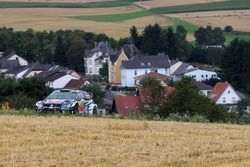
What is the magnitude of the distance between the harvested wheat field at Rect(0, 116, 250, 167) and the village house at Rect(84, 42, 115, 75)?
3944 inches

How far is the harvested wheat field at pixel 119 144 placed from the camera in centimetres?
1395

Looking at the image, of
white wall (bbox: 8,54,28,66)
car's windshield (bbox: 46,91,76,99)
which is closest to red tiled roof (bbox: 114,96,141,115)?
car's windshield (bbox: 46,91,76,99)

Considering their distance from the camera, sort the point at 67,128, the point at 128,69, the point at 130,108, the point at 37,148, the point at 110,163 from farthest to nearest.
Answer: the point at 128,69
the point at 130,108
the point at 67,128
the point at 37,148
the point at 110,163

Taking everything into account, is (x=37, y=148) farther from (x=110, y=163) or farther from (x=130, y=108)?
(x=130, y=108)

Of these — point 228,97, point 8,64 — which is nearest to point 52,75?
point 8,64

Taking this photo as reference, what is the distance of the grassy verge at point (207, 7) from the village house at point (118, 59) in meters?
25.1

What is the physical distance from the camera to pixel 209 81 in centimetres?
10506

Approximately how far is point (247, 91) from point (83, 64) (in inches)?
1702

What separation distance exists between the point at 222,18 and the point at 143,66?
29.8 meters

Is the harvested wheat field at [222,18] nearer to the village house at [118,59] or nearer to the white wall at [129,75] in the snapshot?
the village house at [118,59]

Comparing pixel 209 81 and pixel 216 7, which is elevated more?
pixel 216 7

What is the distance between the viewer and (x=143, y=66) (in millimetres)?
113062

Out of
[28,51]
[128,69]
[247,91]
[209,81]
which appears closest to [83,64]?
[28,51]

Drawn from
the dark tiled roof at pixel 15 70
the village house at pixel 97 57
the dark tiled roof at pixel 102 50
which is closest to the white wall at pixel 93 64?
the village house at pixel 97 57
